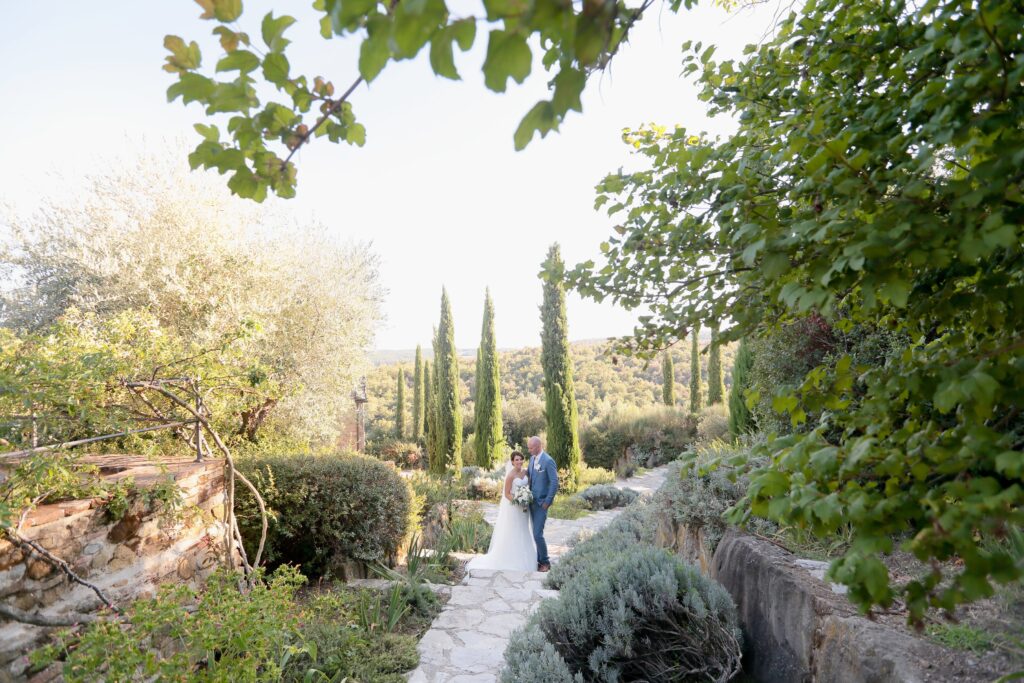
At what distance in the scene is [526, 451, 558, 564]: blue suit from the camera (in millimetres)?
Answer: 7348

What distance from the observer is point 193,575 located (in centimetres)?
426

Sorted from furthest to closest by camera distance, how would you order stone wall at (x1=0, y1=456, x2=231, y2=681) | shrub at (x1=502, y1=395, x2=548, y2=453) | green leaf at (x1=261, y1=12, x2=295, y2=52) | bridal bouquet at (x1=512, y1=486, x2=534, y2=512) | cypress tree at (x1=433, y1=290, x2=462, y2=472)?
shrub at (x1=502, y1=395, x2=548, y2=453)
cypress tree at (x1=433, y1=290, x2=462, y2=472)
bridal bouquet at (x1=512, y1=486, x2=534, y2=512)
stone wall at (x1=0, y1=456, x2=231, y2=681)
green leaf at (x1=261, y1=12, x2=295, y2=52)

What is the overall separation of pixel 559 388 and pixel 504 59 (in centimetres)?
1515

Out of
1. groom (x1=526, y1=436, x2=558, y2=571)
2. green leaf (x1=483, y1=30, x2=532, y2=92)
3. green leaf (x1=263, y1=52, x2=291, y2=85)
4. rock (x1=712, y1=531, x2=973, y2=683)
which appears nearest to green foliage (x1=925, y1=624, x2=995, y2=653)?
rock (x1=712, y1=531, x2=973, y2=683)

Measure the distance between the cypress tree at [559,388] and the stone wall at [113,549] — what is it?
37.2 ft

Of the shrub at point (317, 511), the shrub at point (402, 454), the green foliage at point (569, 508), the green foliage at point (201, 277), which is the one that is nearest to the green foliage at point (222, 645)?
the shrub at point (317, 511)

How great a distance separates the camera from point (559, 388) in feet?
51.8

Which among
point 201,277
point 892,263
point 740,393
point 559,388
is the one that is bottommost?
point 559,388

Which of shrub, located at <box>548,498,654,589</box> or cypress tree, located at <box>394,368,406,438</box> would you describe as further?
cypress tree, located at <box>394,368,406,438</box>

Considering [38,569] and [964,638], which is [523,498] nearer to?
[38,569]

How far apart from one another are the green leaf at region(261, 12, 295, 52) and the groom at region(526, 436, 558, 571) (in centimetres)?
649

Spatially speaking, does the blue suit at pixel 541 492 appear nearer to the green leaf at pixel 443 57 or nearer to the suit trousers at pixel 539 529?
the suit trousers at pixel 539 529

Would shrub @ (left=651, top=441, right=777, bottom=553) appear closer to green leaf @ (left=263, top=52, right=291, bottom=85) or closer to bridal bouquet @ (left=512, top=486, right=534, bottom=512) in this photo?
bridal bouquet @ (left=512, top=486, right=534, bottom=512)

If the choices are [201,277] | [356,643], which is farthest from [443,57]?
[201,277]
